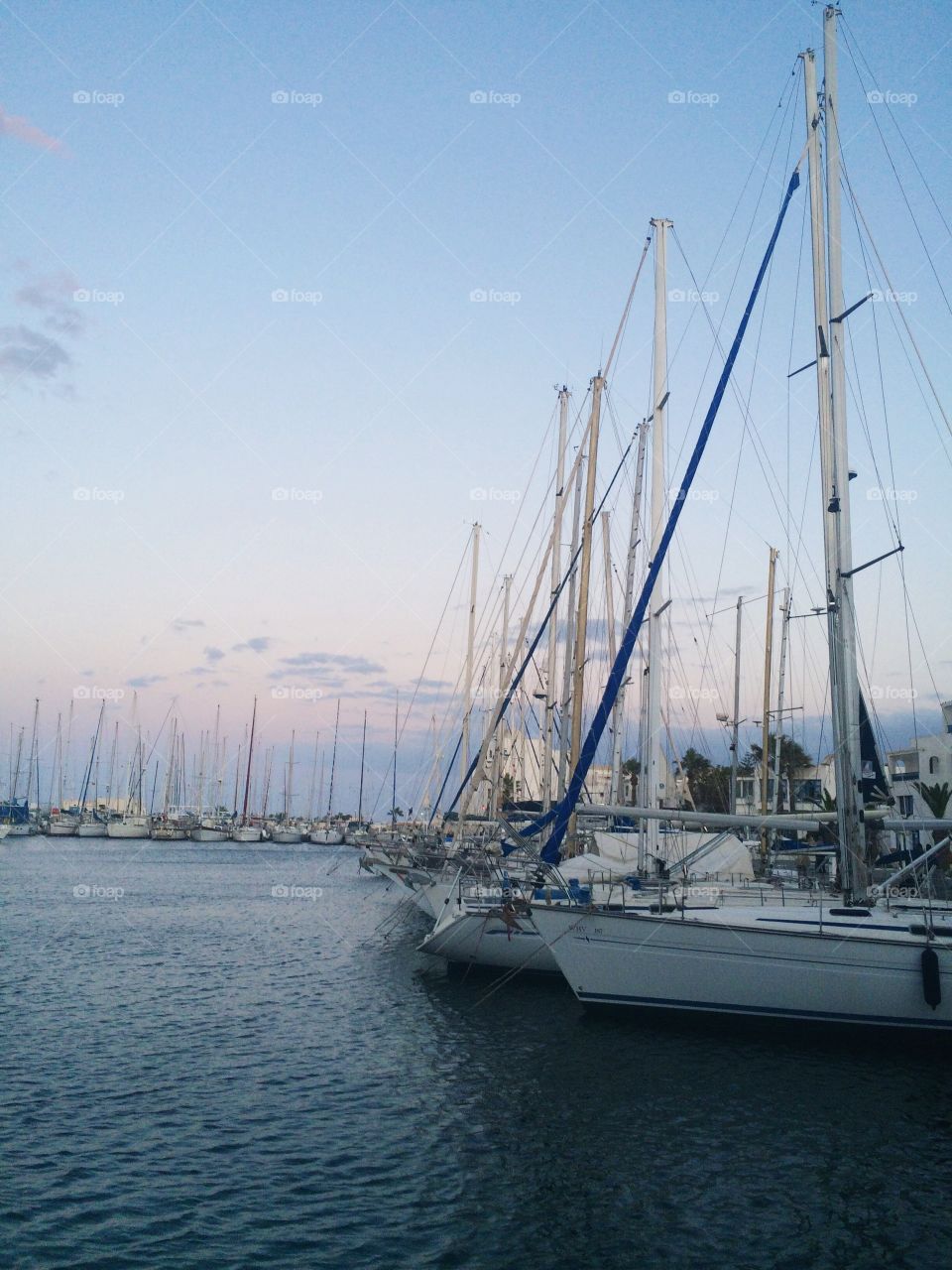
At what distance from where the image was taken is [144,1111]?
1484 cm

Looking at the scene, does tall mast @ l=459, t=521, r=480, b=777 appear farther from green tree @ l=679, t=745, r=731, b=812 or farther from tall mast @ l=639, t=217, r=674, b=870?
green tree @ l=679, t=745, r=731, b=812

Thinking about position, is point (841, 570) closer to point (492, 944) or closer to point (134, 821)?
point (492, 944)

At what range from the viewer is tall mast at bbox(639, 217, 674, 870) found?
23922 mm

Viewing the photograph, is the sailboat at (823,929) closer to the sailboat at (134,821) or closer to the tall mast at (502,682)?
the tall mast at (502,682)

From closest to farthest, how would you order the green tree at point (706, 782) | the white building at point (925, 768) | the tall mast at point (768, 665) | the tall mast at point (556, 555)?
the tall mast at point (556, 555)
the tall mast at point (768, 665)
the white building at point (925, 768)
the green tree at point (706, 782)

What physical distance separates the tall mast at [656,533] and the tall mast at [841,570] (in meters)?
4.79

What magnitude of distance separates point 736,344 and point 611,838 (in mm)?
14507

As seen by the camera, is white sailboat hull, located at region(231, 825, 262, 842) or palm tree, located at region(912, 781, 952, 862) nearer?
palm tree, located at region(912, 781, 952, 862)

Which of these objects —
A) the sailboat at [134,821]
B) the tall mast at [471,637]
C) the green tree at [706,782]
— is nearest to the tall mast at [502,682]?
the tall mast at [471,637]

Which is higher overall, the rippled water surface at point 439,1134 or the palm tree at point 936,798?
the palm tree at point 936,798

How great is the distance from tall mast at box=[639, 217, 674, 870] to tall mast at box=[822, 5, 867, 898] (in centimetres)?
479

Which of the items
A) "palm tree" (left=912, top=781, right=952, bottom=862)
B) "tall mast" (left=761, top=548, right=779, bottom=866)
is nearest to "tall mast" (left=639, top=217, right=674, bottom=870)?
"tall mast" (left=761, top=548, right=779, bottom=866)

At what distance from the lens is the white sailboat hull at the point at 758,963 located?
17.7 meters

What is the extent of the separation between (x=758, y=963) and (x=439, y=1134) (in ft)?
24.8
